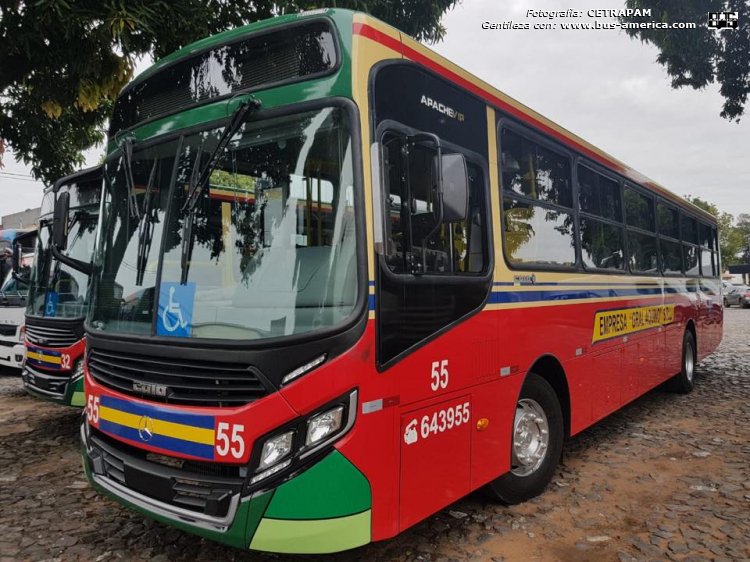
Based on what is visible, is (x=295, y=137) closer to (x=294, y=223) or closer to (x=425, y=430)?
(x=294, y=223)

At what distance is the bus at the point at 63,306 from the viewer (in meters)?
6.52

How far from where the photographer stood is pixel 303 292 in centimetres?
281

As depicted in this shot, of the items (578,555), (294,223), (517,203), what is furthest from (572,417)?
(294,223)

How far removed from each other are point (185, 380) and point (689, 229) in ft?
29.2

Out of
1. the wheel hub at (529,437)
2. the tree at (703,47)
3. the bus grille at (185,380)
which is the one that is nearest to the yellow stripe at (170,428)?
the bus grille at (185,380)

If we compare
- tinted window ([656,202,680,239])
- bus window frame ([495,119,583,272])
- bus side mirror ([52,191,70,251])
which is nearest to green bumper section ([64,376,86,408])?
bus side mirror ([52,191,70,251])

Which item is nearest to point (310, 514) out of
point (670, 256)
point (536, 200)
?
point (536, 200)

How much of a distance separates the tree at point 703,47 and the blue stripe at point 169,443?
10.3m

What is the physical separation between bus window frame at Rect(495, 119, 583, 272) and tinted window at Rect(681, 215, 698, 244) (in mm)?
4723

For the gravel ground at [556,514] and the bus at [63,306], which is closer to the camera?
the gravel ground at [556,514]

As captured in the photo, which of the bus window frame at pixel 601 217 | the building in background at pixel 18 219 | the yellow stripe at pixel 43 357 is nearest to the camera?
the bus window frame at pixel 601 217

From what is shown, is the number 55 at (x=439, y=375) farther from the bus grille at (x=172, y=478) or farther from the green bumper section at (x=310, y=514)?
the bus grille at (x=172, y=478)

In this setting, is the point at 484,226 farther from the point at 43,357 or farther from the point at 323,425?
the point at 43,357

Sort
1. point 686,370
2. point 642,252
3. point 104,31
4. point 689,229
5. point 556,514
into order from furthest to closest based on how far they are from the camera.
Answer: point 689,229 → point 686,370 → point 642,252 → point 104,31 → point 556,514
